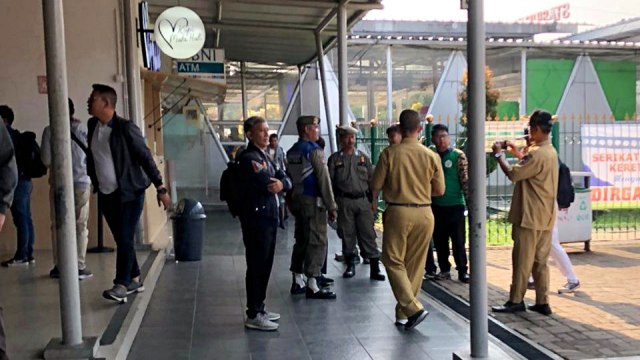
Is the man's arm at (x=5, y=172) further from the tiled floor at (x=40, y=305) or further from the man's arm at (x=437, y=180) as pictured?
the man's arm at (x=437, y=180)

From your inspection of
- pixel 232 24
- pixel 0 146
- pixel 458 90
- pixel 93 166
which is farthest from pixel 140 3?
pixel 458 90

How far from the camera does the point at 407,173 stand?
489 cm

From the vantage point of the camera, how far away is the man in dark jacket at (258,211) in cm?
472

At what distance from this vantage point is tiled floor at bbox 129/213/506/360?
4.41 metres

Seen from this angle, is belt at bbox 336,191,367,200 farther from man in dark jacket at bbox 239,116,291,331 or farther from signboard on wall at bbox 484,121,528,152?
signboard on wall at bbox 484,121,528,152

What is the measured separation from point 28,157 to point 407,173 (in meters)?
3.58

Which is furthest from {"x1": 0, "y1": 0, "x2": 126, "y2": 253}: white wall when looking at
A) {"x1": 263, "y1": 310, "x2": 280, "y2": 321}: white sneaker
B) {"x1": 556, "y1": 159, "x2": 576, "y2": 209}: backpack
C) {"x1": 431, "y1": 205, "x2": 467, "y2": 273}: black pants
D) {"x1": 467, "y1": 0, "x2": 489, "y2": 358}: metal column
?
{"x1": 556, "y1": 159, "x2": 576, "y2": 209}: backpack

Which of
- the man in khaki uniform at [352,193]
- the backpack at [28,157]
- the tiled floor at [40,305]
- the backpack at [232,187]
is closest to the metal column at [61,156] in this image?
the tiled floor at [40,305]

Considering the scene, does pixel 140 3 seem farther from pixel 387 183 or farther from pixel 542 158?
pixel 542 158

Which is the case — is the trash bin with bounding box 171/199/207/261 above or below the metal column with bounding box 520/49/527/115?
below

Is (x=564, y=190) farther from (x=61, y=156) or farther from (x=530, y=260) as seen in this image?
(x=61, y=156)

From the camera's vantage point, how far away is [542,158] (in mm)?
5191

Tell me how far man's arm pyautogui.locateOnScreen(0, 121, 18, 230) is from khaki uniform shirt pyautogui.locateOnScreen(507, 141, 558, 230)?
12.8 ft

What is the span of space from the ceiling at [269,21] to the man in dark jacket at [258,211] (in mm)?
4200
